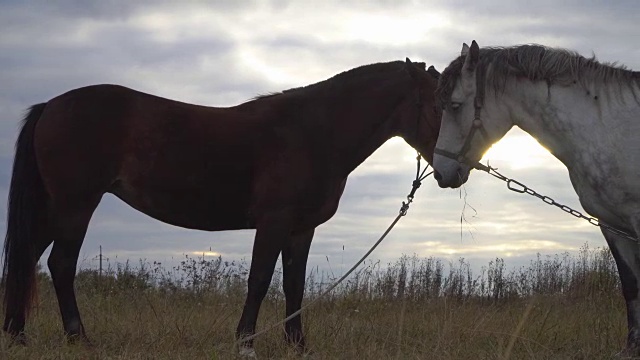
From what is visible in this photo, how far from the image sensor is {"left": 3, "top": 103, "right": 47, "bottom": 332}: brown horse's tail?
17.6 ft

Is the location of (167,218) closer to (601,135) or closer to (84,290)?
(601,135)

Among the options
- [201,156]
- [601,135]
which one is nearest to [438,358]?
[601,135]

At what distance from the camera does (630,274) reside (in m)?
5.17

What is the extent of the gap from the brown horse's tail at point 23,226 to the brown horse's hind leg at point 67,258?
0.25m

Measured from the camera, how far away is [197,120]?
5492mm

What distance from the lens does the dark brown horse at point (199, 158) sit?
209 inches

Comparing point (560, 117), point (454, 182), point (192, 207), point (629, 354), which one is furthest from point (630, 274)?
point (192, 207)

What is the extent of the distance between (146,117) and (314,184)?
1.45m

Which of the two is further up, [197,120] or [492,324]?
[197,120]

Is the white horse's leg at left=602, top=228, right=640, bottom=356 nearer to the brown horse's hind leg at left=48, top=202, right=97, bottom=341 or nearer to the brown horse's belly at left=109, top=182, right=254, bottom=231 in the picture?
the brown horse's belly at left=109, top=182, right=254, bottom=231

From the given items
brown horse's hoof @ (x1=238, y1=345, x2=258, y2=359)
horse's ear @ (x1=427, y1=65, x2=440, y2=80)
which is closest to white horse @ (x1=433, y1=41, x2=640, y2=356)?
horse's ear @ (x1=427, y1=65, x2=440, y2=80)

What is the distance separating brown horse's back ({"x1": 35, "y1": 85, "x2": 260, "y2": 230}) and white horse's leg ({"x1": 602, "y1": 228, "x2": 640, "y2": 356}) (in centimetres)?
275

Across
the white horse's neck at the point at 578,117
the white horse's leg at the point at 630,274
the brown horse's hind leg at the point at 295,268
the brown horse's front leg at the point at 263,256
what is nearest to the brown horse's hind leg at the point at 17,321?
the brown horse's front leg at the point at 263,256

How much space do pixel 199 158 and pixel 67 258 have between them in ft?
4.13
